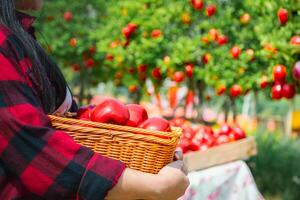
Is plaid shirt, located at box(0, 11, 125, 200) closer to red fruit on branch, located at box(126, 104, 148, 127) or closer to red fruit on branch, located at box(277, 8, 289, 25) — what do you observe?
red fruit on branch, located at box(126, 104, 148, 127)

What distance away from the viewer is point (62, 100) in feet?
5.82

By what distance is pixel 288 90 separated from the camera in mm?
4449

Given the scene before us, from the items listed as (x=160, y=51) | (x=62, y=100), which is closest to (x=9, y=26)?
(x=62, y=100)

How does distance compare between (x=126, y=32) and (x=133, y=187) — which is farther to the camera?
(x=126, y=32)

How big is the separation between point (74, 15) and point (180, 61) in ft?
10.6

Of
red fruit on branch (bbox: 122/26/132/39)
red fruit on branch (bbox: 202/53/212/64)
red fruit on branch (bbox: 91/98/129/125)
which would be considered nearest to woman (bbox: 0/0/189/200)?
red fruit on branch (bbox: 91/98/129/125)

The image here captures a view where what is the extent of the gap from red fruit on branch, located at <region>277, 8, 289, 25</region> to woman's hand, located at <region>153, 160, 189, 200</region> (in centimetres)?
306

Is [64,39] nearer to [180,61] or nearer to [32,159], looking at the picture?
[180,61]

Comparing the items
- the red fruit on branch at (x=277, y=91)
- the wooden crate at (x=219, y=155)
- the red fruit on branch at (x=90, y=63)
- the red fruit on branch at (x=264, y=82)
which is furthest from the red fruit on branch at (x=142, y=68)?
the wooden crate at (x=219, y=155)

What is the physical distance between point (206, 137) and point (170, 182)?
3.12 meters

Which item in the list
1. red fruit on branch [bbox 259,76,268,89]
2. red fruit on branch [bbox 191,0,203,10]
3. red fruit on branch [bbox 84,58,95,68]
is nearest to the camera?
red fruit on branch [bbox 259,76,268,89]

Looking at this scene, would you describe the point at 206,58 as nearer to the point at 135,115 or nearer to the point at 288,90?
the point at 288,90

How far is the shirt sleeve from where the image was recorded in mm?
1446

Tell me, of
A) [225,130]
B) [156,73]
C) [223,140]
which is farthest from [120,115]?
[156,73]
